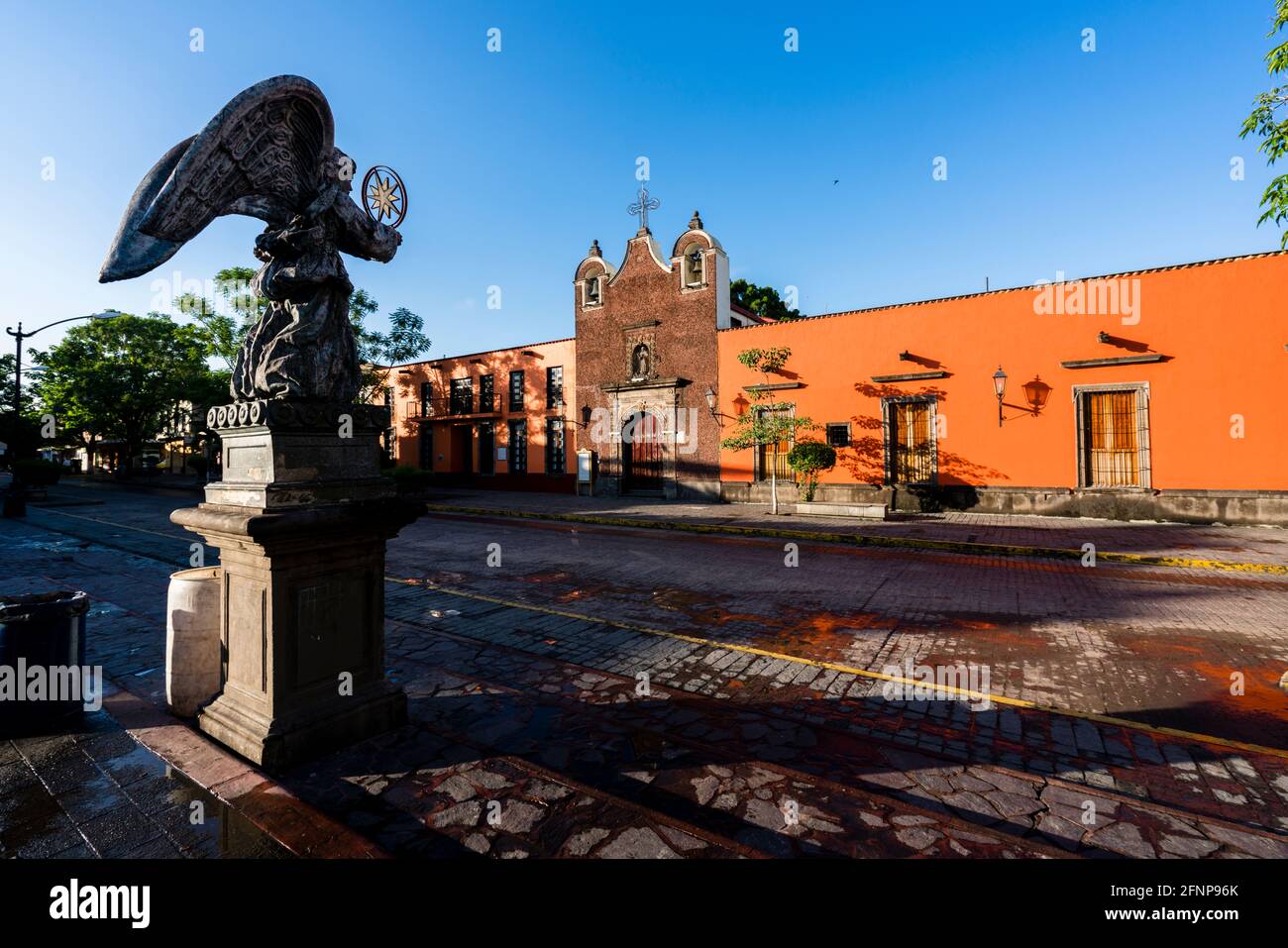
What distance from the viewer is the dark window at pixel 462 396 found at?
93.8ft

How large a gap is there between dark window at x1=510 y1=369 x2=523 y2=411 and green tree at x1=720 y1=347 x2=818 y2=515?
11.5 metres

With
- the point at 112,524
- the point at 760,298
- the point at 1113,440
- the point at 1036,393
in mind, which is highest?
the point at 760,298

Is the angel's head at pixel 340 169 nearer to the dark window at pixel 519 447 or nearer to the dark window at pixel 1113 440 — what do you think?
the dark window at pixel 1113 440

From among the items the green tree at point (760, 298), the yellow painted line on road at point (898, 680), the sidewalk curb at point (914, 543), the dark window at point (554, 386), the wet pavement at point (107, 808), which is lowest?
the yellow painted line on road at point (898, 680)

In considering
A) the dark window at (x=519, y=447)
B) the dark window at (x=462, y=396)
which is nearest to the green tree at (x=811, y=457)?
the dark window at (x=519, y=447)

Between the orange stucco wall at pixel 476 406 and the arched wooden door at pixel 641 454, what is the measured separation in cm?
285

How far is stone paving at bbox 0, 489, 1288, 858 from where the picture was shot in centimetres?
252

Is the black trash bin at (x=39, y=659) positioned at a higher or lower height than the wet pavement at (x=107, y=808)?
higher

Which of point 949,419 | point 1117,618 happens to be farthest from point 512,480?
point 1117,618

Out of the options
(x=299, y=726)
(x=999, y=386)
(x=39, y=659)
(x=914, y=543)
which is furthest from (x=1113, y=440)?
(x=39, y=659)

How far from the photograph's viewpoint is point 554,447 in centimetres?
2555

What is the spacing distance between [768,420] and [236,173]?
1650 cm

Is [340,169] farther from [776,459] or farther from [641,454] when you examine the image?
[641,454]
